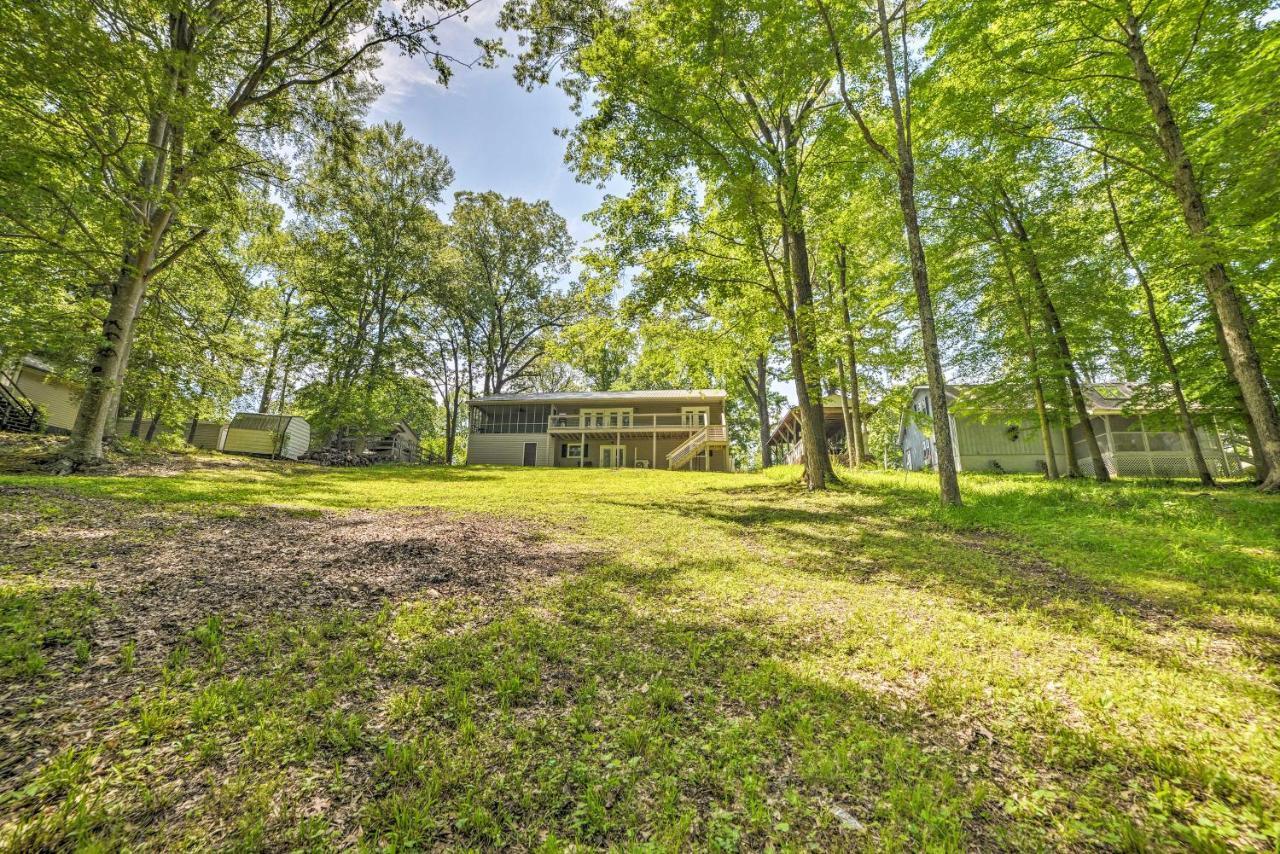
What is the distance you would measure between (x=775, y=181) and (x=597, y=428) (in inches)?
834

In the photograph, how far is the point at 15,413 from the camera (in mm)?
14781

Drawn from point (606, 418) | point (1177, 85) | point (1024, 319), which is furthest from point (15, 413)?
point (1024, 319)

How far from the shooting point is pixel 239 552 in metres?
5.02

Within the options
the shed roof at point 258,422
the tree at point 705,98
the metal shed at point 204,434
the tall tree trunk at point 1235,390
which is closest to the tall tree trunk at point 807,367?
the tree at point 705,98

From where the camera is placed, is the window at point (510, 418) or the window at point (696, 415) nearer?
the window at point (696, 415)

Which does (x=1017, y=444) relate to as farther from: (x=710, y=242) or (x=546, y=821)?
(x=546, y=821)

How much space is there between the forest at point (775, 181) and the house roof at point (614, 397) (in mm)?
11788

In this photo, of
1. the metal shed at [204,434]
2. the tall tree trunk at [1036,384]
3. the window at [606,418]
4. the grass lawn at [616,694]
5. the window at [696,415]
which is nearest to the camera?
Result: the grass lawn at [616,694]

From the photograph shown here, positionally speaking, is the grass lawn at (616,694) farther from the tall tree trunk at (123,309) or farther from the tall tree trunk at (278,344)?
the tall tree trunk at (278,344)

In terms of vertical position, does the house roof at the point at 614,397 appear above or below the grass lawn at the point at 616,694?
above

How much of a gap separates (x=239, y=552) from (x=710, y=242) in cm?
1230

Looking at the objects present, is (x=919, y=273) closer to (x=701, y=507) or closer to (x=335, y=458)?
(x=701, y=507)

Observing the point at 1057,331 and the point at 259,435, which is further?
the point at 259,435

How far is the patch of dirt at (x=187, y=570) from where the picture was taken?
2.40 metres
